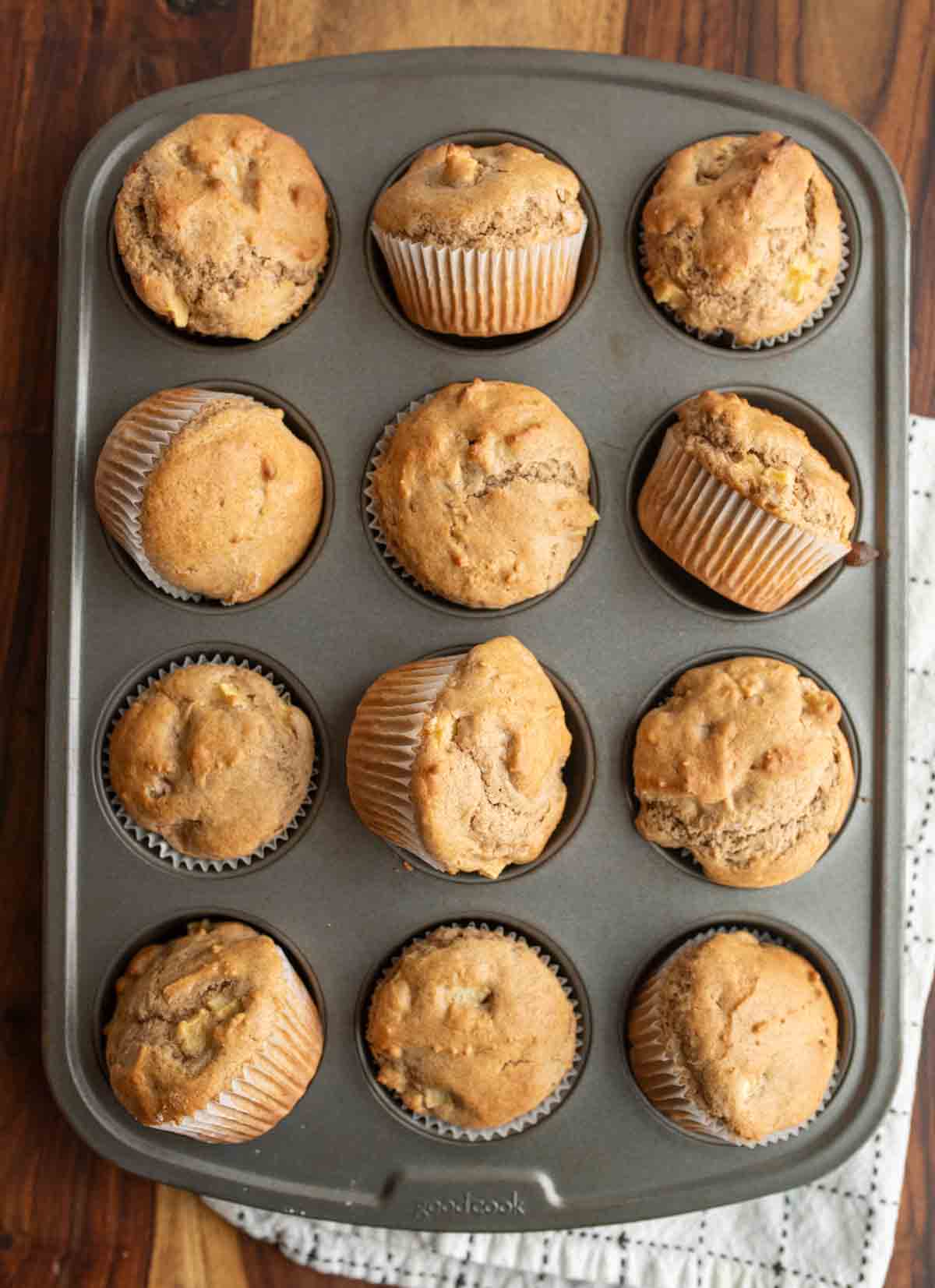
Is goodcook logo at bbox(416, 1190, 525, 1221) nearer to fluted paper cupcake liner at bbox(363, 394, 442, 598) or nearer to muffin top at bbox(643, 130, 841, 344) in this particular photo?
fluted paper cupcake liner at bbox(363, 394, 442, 598)

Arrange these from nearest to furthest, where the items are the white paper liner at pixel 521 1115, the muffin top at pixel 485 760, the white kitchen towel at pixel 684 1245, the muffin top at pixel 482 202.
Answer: the muffin top at pixel 485 760
the muffin top at pixel 482 202
the white paper liner at pixel 521 1115
the white kitchen towel at pixel 684 1245

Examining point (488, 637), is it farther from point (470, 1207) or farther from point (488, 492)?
point (470, 1207)

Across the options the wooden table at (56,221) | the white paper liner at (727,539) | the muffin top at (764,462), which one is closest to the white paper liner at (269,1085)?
the wooden table at (56,221)

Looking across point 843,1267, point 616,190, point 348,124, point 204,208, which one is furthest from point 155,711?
point 843,1267

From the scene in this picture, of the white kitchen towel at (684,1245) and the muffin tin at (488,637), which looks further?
the white kitchen towel at (684,1245)

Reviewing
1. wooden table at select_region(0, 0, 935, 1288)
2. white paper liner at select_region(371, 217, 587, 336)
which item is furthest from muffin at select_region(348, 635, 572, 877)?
wooden table at select_region(0, 0, 935, 1288)

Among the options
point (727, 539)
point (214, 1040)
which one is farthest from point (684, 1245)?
point (727, 539)

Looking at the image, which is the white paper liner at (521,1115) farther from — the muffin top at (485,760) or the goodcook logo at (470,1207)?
the muffin top at (485,760)
